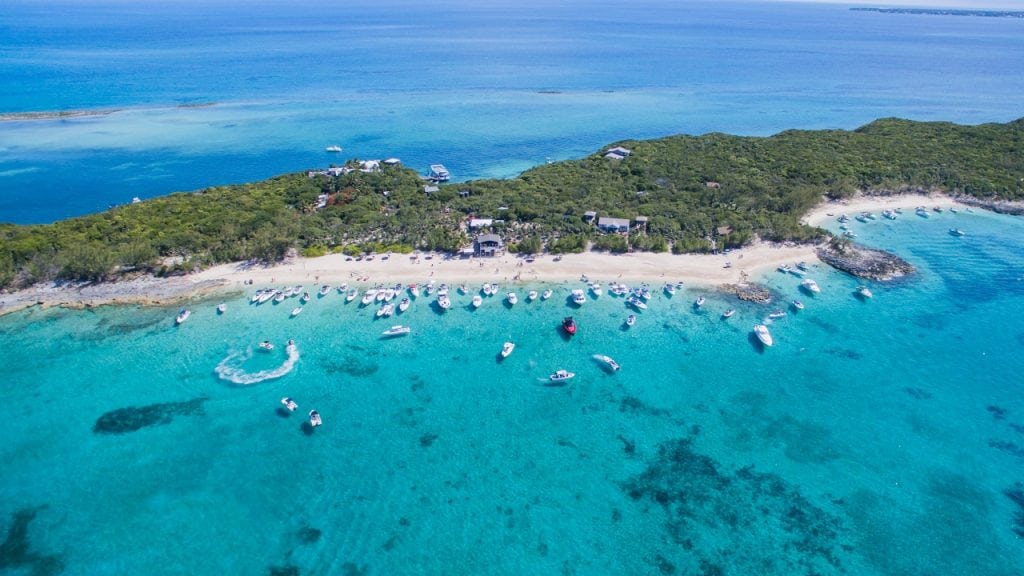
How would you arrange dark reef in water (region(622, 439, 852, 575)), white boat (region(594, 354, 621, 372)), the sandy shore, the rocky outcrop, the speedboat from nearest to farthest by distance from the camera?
dark reef in water (region(622, 439, 852, 575)) → white boat (region(594, 354, 621, 372)) → the speedboat → the sandy shore → the rocky outcrop

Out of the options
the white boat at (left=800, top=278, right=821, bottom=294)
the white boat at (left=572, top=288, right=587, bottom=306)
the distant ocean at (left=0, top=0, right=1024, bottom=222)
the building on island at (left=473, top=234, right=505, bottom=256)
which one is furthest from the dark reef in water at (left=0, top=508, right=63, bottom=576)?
the white boat at (left=800, top=278, right=821, bottom=294)

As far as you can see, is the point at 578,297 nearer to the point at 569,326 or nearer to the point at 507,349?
the point at 569,326

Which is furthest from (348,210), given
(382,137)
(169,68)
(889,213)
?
(169,68)

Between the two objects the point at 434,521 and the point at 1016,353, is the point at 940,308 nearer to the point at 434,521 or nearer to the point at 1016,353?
the point at 1016,353

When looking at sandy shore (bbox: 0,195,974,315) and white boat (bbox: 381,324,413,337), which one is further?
sandy shore (bbox: 0,195,974,315)

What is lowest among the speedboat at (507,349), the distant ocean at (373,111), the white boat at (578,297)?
the speedboat at (507,349)

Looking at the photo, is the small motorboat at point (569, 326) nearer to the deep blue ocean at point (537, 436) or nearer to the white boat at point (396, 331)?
the deep blue ocean at point (537, 436)

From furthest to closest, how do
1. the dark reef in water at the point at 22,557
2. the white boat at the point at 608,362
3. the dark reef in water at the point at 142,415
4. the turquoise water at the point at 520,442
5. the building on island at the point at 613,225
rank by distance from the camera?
the building on island at the point at 613,225, the white boat at the point at 608,362, the dark reef in water at the point at 142,415, the turquoise water at the point at 520,442, the dark reef in water at the point at 22,557

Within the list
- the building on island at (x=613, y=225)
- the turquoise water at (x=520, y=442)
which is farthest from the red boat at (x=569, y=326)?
the building on island at (x=613, y=225)

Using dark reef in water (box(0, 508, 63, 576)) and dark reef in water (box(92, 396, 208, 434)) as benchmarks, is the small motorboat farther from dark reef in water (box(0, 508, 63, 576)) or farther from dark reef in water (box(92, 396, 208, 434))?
dark reef in water (box(0, 508, 63, 576))
